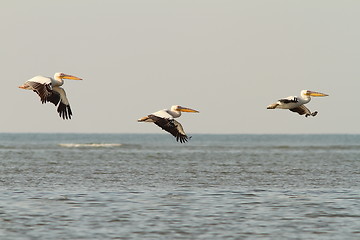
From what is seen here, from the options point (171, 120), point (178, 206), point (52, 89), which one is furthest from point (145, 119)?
point (178, 206)

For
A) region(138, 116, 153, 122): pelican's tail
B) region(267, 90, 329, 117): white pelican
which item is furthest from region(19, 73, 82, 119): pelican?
region(267, 90, 329, 117): white pelican

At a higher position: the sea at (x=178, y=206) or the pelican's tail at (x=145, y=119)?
the pelican's tail at (x=145, y=119)

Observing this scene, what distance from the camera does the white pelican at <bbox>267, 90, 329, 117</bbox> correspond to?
2097 centimetres

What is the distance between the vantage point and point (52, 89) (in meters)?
22.0

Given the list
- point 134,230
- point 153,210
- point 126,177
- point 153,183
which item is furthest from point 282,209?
point 126,177

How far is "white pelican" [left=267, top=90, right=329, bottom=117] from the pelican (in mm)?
5384

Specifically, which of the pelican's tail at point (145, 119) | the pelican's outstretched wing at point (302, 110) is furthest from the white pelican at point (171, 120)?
the pelican's outstretched wing at point (302, 110)

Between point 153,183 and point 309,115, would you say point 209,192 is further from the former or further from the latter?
point 309,115

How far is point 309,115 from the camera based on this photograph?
2075 centimetres

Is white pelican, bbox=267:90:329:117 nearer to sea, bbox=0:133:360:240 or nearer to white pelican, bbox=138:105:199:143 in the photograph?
white pelican, bbox=138:105:199:143

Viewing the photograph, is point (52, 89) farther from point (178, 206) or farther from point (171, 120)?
point (178, 206)

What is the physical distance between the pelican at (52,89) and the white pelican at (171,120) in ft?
7.73

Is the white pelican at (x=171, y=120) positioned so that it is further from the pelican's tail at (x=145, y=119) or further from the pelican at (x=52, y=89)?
the pelican at (x=52, y=89)

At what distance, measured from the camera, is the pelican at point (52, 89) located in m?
21.1
